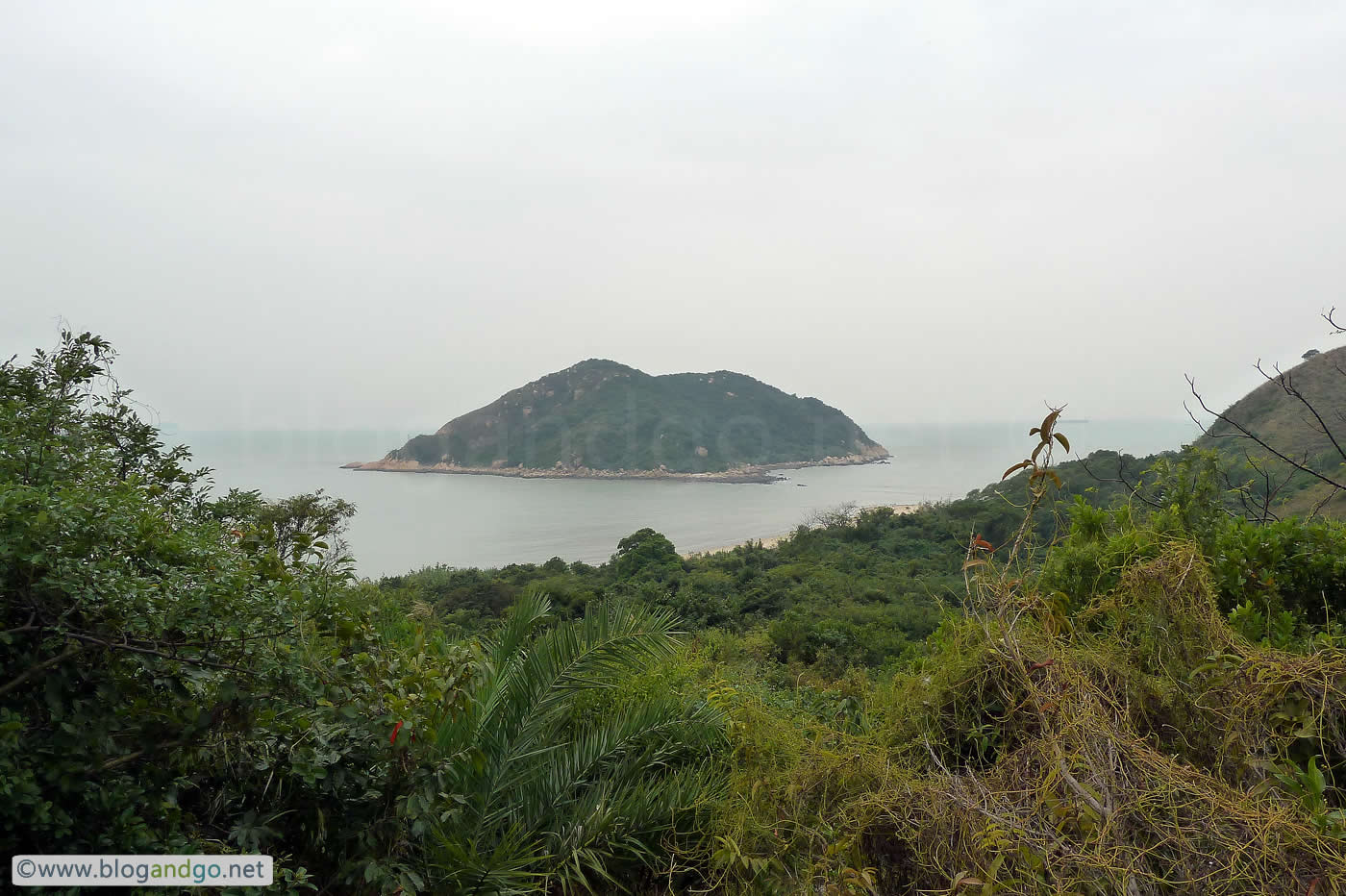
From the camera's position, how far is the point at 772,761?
9.81 feet

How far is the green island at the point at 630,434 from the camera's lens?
72.9 meters

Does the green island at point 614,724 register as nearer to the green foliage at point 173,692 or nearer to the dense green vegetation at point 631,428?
the green foliage at point 173,692

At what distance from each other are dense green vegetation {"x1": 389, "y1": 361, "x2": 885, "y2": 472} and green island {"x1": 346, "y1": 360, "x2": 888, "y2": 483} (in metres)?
0.12

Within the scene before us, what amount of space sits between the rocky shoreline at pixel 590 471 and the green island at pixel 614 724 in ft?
215

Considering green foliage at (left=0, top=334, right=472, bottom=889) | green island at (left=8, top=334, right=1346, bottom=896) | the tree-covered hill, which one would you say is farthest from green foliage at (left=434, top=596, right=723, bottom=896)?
the tree-covered hill

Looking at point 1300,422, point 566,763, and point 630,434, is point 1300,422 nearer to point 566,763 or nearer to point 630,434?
point 566,763

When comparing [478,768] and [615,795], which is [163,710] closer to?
[478,768]

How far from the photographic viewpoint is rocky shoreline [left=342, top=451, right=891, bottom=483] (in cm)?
7019

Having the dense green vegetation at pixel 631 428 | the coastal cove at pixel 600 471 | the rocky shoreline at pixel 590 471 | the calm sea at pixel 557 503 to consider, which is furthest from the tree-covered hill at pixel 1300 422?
the dense green vegetation at pixel 631 428

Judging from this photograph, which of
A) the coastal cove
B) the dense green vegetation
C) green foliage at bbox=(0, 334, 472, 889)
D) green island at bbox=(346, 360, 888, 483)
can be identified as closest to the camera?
green foliage at bbox=(0, 334, 472, 889)

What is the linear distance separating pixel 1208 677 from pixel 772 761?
64.6 inches

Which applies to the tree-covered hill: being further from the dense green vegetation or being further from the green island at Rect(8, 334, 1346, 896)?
the dense green vegetation

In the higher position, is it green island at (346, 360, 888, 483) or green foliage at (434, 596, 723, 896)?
green island at (346, 360, 888, 483)

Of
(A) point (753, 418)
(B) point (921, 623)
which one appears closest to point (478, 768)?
(B) point (921, 623)
